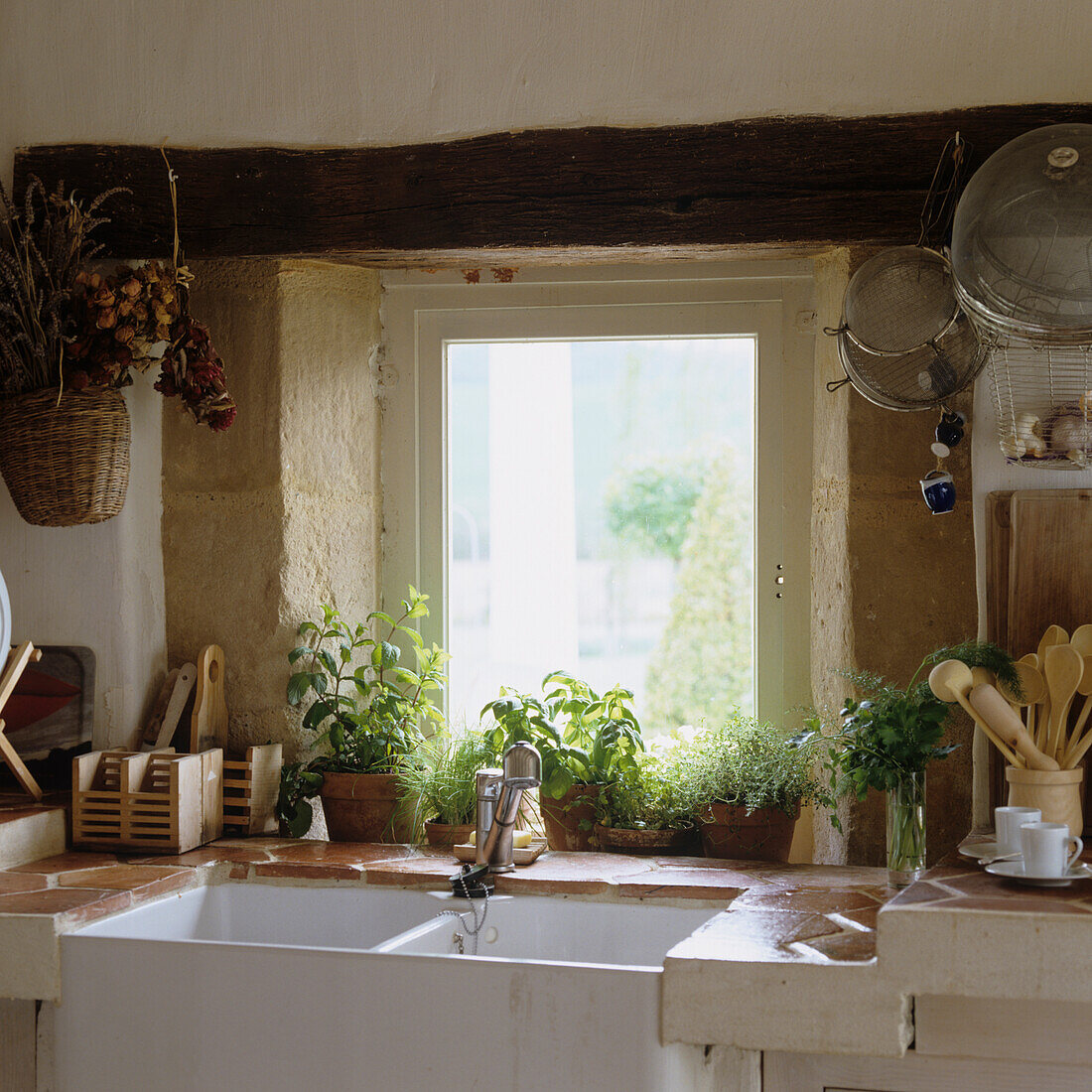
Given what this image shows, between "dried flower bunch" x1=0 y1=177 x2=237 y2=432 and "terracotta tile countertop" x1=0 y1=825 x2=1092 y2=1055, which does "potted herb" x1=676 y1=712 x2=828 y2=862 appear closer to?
"terracotta tile countertop" x1=0 y1=825 x2=1092 y2=1055

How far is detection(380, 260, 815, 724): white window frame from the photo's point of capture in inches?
98.4

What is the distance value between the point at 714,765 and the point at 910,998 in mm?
710

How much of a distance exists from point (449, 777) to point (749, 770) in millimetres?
569

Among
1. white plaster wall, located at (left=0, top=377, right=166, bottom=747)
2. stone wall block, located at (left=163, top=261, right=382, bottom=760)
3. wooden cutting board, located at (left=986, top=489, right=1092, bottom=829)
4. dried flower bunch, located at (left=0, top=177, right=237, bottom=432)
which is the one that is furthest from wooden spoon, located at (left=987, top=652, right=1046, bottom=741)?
white plaster wall, located at (left=0, top=377, right=166, bottom=747)

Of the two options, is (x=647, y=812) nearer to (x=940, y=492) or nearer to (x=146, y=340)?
(x=940, y=492)

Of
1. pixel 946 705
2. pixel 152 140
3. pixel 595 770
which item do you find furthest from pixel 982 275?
pixel 152 140

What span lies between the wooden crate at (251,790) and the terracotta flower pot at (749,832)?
2.82 feet

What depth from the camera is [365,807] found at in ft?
7.77

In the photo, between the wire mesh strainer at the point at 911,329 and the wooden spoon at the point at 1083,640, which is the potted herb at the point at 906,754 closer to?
the wooden spoon at the point at 1083,640

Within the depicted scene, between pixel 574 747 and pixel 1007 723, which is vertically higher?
pixel 1007 723

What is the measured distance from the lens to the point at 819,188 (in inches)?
85.0

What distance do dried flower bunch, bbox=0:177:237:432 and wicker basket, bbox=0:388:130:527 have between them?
4 cm

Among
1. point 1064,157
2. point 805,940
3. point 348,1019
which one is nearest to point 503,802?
point 348,1019

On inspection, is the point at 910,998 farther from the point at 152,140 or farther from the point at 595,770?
the point at 152,140
